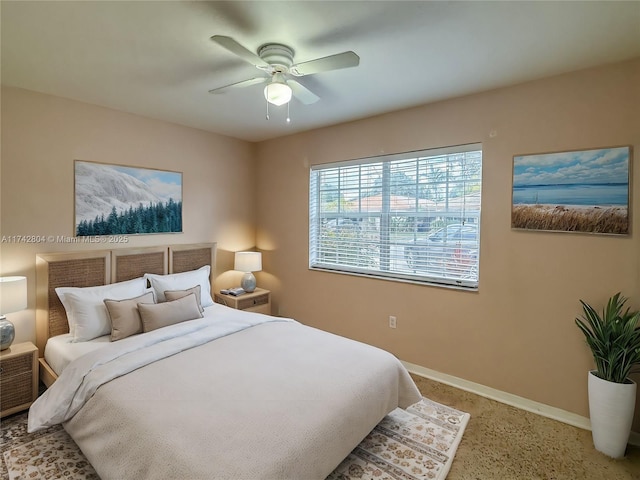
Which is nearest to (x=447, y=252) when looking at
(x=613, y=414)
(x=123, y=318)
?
(x=613, y=414)

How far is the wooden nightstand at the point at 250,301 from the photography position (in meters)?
3.82

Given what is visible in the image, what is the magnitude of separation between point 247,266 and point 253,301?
44 centimetres

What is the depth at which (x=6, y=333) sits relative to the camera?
242 cm

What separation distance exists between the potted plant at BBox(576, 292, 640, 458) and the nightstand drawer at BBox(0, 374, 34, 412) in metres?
4.03

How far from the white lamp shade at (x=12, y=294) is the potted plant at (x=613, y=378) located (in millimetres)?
4055

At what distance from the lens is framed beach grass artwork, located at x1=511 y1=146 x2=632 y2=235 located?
2.19 metres

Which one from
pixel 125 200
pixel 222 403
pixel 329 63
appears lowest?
pixel 222 403

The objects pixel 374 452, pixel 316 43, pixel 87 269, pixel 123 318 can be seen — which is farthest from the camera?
pixel 87 269

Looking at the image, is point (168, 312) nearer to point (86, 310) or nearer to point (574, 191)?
point (86, 310)

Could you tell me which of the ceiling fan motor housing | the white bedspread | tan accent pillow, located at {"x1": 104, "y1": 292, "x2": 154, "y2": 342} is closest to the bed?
the white bedspread

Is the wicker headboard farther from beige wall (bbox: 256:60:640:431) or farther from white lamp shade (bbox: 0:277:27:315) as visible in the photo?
beige wall (bbox: 256:60:640:431)

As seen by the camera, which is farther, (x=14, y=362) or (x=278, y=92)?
(x=14, y=362)

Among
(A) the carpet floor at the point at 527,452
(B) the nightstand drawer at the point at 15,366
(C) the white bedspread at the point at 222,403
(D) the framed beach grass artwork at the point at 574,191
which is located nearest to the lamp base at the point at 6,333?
(B) the nightstand drawer at the point at 15,366

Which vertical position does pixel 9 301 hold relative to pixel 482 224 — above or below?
below
